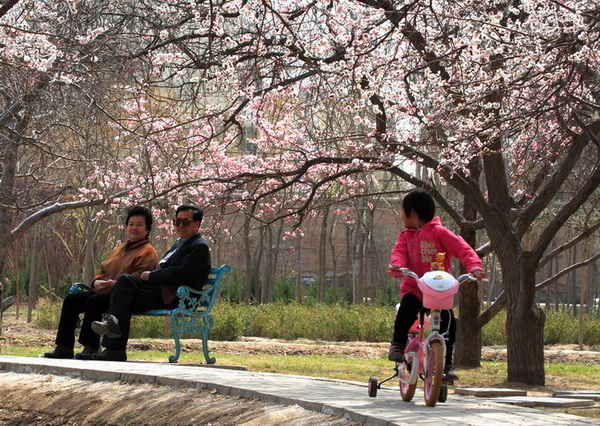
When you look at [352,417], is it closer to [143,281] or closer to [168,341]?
[143,281]

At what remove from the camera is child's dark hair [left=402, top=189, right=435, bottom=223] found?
246 inches

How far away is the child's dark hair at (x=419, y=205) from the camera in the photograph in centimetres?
625

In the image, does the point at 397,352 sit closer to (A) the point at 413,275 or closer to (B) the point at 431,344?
(B) the point at 431,344

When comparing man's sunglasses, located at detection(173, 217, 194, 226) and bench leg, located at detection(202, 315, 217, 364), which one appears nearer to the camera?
man's sunglasses, located at detection(173, 217, 194, 226)

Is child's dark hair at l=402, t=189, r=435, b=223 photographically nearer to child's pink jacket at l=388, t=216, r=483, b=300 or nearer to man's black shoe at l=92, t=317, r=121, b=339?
child's pink jacket at l=388, t=216, r=483, b=300

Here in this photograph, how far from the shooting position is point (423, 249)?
6121 mm

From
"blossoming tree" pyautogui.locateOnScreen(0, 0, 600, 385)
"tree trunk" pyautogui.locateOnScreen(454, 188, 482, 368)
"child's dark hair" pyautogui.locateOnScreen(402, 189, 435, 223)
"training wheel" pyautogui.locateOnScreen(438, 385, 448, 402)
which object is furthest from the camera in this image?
"tree trunk" pyautogui.locateOnScreen(454, 188, 482, 368)

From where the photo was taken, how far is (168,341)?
49.5ft

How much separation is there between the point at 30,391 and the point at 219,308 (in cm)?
1254

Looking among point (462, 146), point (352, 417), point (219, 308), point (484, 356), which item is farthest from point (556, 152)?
point (219, 308)

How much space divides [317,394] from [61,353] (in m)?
3.62

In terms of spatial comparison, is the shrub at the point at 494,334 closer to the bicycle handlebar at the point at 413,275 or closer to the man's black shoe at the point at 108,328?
the man's black shoe at the point at 108,328

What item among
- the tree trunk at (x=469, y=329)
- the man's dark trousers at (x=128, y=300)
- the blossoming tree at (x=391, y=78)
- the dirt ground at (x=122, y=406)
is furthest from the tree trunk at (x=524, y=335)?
the dirt ground at (x=122, y=406)

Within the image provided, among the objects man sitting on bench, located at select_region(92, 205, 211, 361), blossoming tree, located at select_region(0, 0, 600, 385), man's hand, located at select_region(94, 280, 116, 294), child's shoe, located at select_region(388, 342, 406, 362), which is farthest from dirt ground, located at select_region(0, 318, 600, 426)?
blossoming tree, located at select_region(0, 0, 600, 385)
